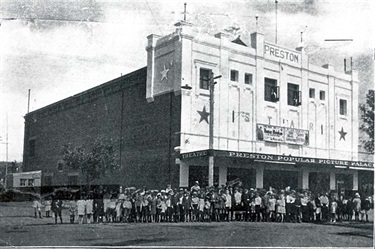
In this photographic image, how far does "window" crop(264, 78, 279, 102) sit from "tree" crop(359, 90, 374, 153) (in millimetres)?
2867

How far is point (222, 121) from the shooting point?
601 inches

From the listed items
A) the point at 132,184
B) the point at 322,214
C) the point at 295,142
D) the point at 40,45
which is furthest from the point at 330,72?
the point at 40,45

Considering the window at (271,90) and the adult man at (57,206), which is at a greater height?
the window at (271,90)

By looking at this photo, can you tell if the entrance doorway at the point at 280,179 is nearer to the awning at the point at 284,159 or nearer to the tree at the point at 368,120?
the awning at the point at 284,159

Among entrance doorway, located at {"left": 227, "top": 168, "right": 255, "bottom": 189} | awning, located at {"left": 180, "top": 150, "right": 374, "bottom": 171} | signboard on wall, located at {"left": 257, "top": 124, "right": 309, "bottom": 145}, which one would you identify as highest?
signboard on wall, located at {"left": 257, "top": 124, "right": 309, "bottom": 145}

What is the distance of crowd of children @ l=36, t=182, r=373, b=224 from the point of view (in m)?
12.3

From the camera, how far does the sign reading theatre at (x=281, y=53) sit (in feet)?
47.8

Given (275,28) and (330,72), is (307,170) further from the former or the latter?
(275,28)

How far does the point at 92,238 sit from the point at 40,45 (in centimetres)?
422

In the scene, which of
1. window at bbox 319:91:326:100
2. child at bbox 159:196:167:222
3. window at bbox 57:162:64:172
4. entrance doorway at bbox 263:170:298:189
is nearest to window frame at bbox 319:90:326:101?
window at bbox 319:91:326:100

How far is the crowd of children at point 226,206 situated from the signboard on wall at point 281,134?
9.68 ft

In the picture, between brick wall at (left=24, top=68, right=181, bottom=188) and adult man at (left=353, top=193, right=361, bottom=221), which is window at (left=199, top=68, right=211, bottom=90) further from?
adult man at (left=353, top=193, right=361, bottom=221)

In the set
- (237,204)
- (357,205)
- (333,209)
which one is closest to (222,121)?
(237,204)

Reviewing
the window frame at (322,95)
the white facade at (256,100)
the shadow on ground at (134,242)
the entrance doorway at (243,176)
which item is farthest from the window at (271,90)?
the shadow on ground at (134,242)
